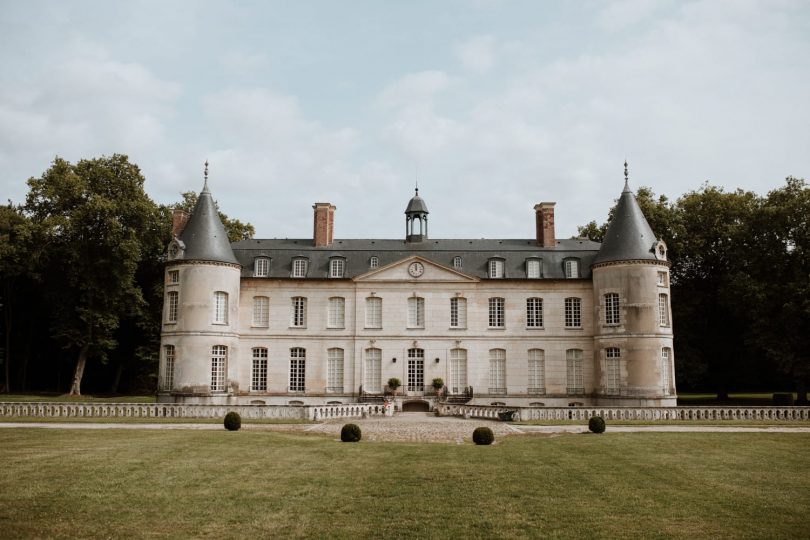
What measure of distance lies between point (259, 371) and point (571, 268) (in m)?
14.9

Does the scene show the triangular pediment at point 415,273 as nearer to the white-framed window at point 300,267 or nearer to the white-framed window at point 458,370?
the white-framed window at point 300,267

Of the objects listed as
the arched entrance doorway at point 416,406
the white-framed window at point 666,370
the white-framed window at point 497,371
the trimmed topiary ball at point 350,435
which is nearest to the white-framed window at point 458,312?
the white-framed window at point 497,371

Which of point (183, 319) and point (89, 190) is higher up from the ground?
point (89, 190)

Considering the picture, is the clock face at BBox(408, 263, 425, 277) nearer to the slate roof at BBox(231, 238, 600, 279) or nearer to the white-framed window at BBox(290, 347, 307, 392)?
the slate roof at BBox(231, 238, 600, 279)

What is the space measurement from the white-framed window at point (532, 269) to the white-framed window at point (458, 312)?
124 inches

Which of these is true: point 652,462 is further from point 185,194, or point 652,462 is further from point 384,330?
point 185,194

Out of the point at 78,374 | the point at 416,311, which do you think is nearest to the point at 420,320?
the point at 416,311

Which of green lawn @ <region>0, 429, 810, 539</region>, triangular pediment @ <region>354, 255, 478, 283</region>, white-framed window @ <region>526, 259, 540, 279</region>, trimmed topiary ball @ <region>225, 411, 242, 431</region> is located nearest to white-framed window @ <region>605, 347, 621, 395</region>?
white-framed window @ <region>526, 259, 540, 279</region>

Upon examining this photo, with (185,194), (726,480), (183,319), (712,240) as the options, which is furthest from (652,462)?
(185,194)

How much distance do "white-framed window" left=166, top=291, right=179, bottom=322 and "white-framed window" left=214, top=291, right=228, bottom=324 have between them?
5.36ft

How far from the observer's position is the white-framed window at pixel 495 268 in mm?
31734

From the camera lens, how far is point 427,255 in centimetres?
3244

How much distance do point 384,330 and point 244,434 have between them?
47.2 ft

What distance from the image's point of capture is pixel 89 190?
108 feet
